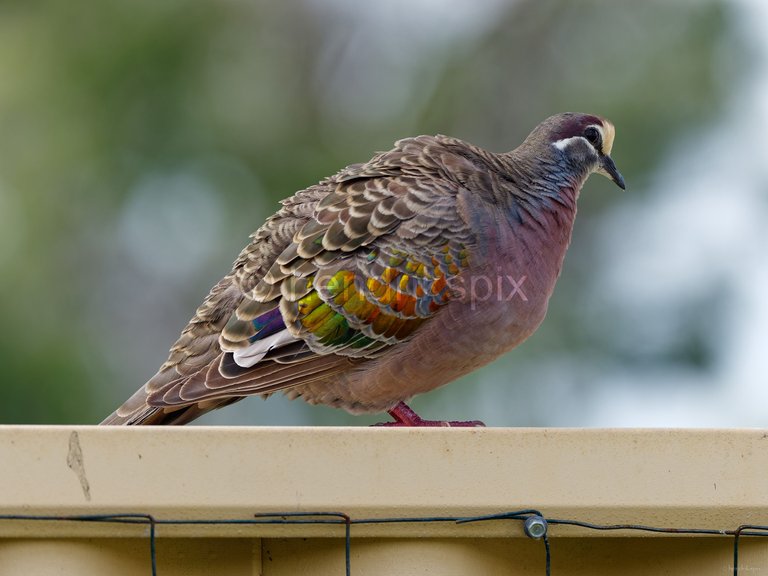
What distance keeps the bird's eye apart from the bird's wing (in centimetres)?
91

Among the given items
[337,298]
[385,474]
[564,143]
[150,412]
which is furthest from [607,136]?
[385,474]

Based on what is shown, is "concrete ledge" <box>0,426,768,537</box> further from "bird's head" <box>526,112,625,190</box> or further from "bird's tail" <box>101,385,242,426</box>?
"bird's head" <box>526,112,625,190</box>

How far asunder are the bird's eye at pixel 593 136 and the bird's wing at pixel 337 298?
2.98ft

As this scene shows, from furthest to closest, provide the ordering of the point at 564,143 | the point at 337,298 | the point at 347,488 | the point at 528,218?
1. the point at 564,143
2. the point at 528,218
3. the point at 337,298
4. the point at 347,488

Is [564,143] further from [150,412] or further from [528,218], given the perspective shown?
[150,412]

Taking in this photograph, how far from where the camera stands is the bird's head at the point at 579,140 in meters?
4.83

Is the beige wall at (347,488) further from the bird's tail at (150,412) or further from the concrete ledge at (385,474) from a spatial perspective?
the bird's tail at (150,412)

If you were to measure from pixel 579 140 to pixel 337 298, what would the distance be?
4.52 ft

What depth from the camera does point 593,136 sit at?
16.3 feet

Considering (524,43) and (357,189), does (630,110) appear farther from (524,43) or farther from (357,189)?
(357,189)

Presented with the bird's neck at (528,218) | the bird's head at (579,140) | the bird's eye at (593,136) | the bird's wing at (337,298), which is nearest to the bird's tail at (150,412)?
the bird's wing at (337,298)

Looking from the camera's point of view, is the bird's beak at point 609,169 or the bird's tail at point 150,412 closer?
the bird's tail at point 150,412

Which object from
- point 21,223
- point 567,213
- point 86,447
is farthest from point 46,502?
point 21,223

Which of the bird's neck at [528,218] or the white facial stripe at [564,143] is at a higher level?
the white facial stripe at [564,143]
